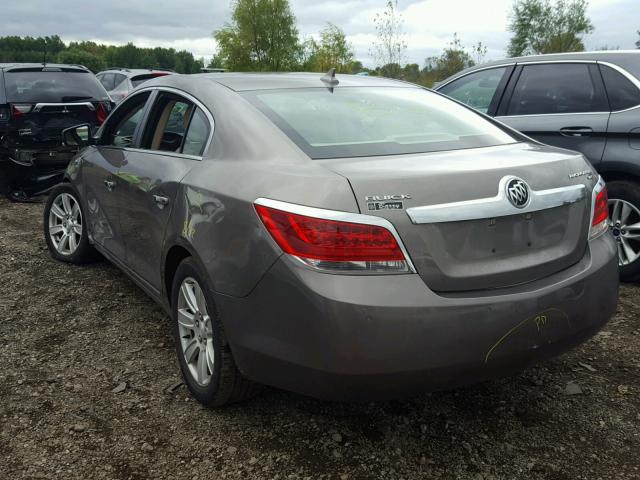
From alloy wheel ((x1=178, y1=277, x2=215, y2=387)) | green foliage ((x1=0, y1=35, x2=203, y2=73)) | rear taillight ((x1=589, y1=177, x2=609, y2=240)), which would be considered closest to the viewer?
rear taillight ((x1=589, y1=177, x2=609, y2=240))

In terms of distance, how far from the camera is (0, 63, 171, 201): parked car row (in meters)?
7.31

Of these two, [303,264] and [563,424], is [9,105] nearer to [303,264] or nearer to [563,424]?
[303,264]

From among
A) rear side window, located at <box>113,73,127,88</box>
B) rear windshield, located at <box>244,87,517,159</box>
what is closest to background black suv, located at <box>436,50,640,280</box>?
rear windshield, located at <box>244,87,517,159</box>

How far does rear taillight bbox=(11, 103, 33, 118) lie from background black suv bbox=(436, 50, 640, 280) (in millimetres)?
5329

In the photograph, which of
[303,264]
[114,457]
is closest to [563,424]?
[303,264]

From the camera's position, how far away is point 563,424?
9.05 feet

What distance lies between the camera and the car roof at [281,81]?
3.13 metres

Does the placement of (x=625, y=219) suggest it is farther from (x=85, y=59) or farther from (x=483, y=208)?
(x=85, y=59)

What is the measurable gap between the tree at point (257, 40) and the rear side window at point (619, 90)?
1777 inches

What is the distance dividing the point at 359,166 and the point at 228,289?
0.70 meters

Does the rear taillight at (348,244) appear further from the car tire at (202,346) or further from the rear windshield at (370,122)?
the car tire at (202,346)

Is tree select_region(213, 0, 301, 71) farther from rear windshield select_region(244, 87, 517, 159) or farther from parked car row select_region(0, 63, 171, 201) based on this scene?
rear windshield select_region(244, 87, 517, 159)

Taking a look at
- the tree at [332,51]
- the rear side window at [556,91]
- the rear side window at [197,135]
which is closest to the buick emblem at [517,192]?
the rear side window at [197,135]

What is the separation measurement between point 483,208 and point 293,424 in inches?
50.9
